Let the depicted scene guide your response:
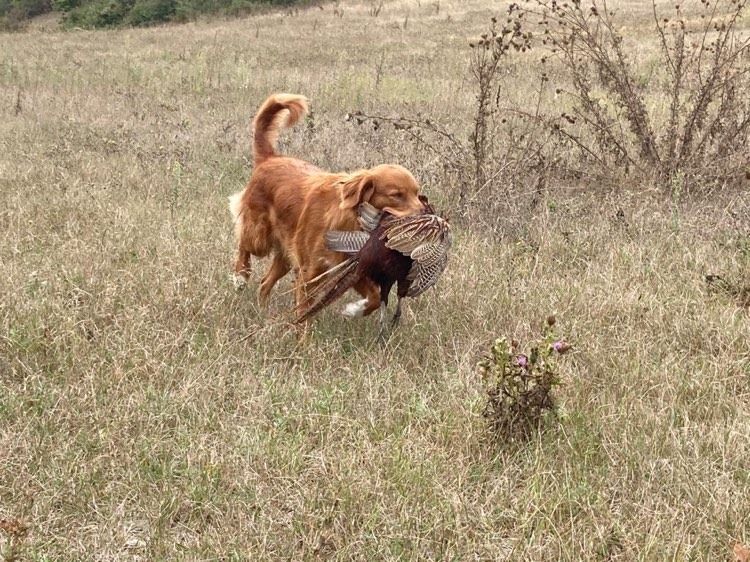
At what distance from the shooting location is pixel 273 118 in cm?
473

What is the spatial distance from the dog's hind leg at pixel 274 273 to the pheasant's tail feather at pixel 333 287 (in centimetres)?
70

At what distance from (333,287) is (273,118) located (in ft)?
4.95

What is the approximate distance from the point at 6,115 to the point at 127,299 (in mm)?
6331

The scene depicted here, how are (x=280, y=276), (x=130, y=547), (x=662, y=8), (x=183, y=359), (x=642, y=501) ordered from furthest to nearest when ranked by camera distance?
(x=662, y=8)
(x=280, y=276)
(x=183, y=359)
(x=642, y=501)
(x=130, y=547)

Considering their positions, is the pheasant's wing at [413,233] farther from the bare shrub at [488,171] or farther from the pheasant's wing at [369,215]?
the bare shrub at [488,171]

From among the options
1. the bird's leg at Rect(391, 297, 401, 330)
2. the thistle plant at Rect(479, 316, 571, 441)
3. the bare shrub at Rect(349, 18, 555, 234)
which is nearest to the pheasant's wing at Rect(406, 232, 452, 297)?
the bird's leg at Rect(391, 297, 401, 330)

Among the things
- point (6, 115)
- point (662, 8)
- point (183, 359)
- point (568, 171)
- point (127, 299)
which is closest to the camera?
point (183, 359)

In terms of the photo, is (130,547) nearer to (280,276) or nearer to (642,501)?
(642,501)

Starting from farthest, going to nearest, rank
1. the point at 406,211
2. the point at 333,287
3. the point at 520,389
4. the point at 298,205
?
the point at 298,205 < the point at 333,287 < the point at 406,211 < the point at 520,389

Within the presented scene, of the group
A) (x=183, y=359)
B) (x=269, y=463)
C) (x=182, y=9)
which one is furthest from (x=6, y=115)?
(x=182, y=9)

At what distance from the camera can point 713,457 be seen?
9.07 feet

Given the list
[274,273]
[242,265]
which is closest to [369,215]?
[274,273]

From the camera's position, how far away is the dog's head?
11.9ft

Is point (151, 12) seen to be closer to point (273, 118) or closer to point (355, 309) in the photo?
point (273, 118)
